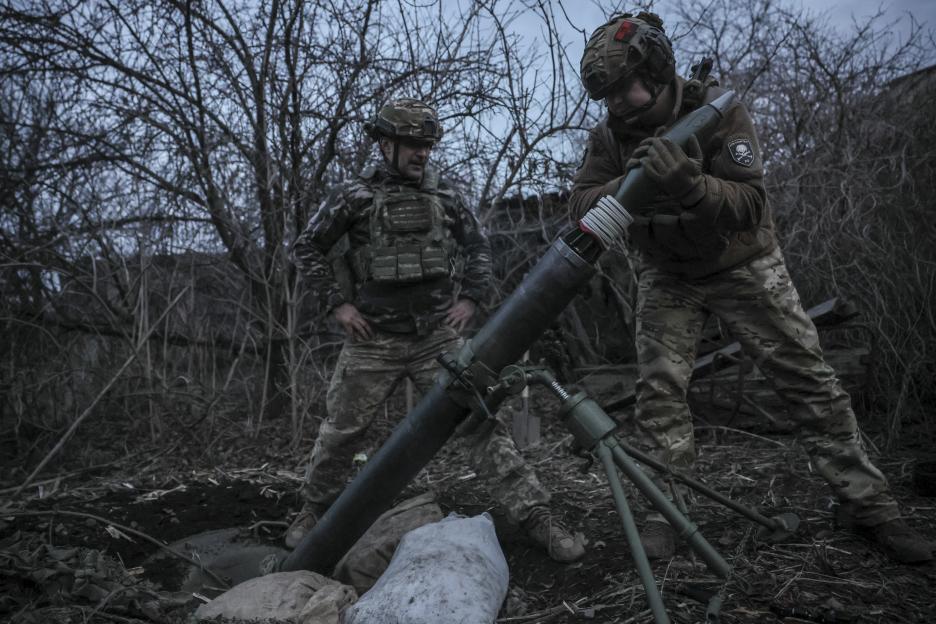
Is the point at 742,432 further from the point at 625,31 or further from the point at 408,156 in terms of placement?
the point at 625,31

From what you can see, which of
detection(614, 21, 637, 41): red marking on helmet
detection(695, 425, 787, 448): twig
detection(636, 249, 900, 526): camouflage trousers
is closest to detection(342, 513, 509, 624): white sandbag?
detection(636, 249, 900, 526): camouflage trousers

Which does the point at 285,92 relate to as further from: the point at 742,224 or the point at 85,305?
the point at 742,224

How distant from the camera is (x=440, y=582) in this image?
2160mm

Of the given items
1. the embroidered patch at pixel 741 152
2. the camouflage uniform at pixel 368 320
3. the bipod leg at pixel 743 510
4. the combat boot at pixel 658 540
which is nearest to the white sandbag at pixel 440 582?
the combat boot at pixel 658 540

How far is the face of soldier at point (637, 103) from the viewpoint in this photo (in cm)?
258

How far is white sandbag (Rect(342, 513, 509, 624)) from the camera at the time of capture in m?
→ 2.06

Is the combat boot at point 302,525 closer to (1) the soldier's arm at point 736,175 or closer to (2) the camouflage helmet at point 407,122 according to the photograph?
(2) the camouflage helmet at point 407,122

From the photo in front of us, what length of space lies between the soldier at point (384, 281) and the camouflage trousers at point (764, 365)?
94 cm

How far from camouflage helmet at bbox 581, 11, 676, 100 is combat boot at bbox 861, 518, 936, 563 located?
A: 1.97m

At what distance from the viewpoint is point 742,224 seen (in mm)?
2488

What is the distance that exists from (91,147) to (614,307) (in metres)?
5.13

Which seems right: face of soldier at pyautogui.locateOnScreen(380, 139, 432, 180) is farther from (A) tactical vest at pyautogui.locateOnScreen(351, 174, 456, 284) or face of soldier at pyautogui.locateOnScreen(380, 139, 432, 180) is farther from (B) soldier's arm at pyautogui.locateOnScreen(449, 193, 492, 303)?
(B) soldier's arm at pyautogui.locateOnScreen(449, 193, 492, 303)

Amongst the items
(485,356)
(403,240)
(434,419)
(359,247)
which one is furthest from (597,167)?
(359,247)

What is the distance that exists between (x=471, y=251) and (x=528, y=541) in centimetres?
168
